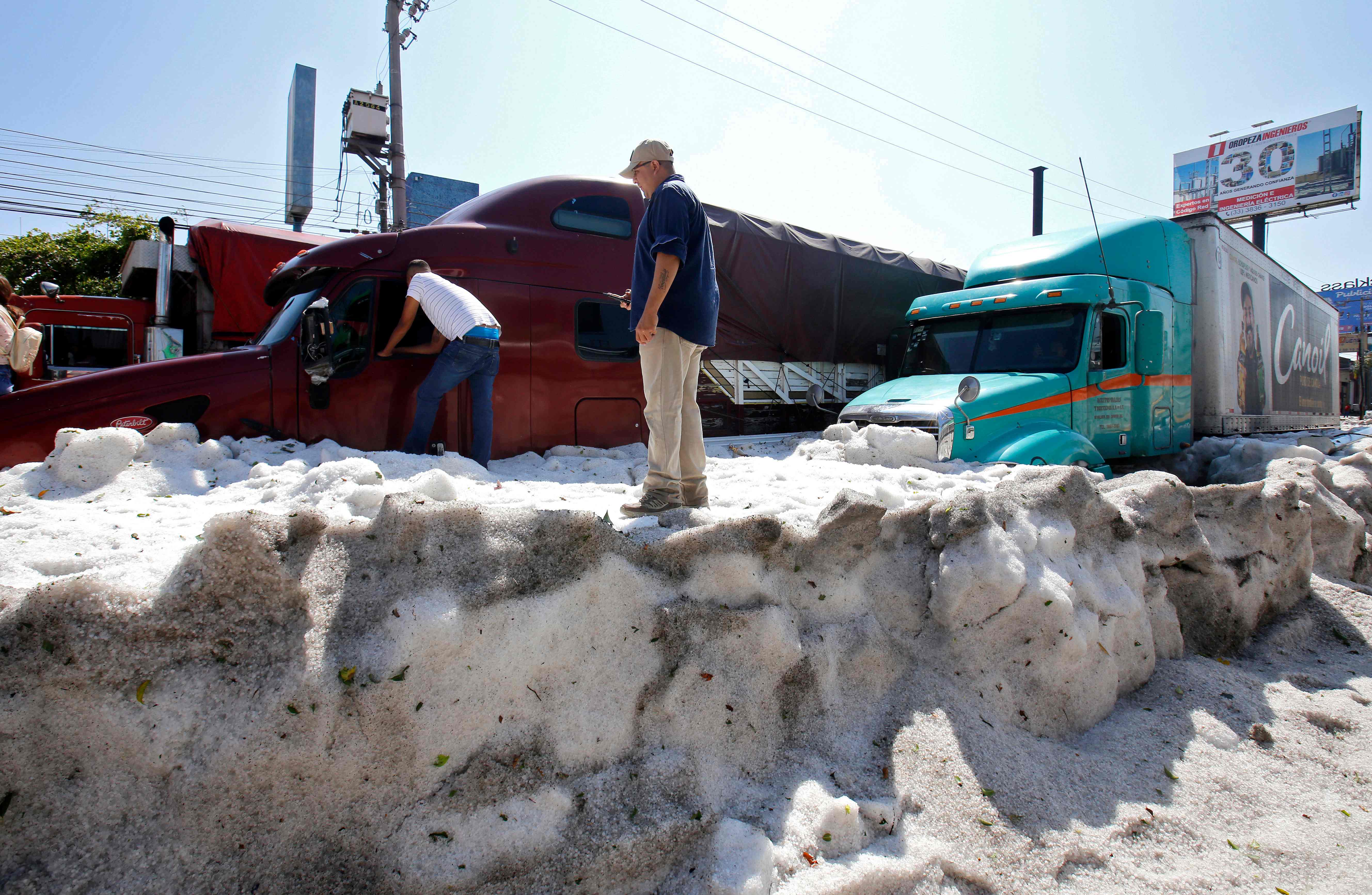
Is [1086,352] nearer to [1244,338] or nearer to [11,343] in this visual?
[1244,338]

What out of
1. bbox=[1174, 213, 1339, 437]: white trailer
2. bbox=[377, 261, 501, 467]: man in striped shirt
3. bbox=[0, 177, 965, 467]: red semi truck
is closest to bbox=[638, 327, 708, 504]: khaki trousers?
bbox=[377, 261, 501, 467]: man in striped shirt

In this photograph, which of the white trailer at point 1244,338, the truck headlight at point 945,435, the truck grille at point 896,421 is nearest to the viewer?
the truck headlight at point 945,435

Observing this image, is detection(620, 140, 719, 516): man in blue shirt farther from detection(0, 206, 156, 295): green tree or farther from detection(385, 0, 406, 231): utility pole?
detection(0, 206, 156, 295): green tree

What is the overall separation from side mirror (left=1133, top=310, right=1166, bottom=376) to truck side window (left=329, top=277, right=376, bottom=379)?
263 inches

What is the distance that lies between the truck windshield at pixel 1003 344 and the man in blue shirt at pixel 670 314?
4024 mm

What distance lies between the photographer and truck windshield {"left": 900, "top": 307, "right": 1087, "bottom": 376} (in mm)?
6367

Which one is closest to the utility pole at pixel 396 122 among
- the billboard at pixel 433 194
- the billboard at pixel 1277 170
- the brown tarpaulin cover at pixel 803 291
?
the brown tarpaulin cover at pixel 803 291

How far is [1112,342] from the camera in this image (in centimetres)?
652

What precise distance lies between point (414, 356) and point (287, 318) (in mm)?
870

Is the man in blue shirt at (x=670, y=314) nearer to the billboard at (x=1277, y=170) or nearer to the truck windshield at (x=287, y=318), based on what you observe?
the truck windshield at (x=287, y=318)

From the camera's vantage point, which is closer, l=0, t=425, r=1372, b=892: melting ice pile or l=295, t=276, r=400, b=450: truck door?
l=0, t=425, r=1372, b=892: melting ice pile

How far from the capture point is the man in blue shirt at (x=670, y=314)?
10.9ft

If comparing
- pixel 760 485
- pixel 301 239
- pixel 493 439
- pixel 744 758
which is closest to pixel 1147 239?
pixel 760 485

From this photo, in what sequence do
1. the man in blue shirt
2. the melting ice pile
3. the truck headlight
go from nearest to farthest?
the melting ice pile, the man in blue shirt, the truck headlight
